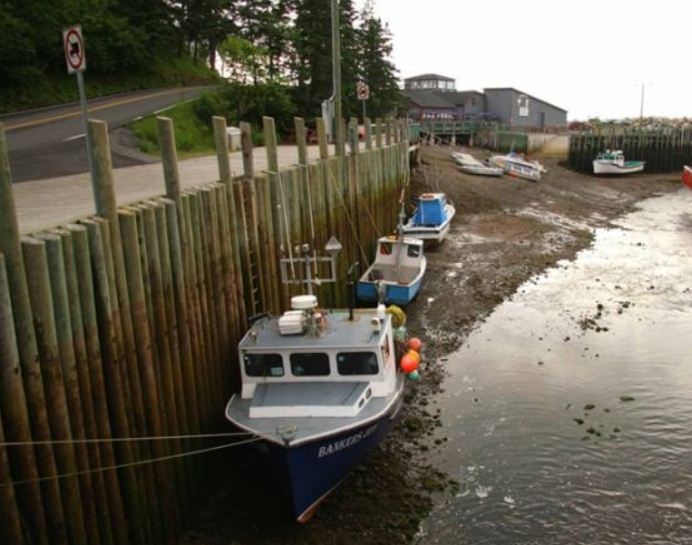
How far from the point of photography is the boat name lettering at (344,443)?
9.00m

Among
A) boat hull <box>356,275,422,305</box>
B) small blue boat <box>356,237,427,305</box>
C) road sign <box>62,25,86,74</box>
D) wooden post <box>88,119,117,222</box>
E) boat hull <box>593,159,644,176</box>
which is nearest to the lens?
road sign <box>62,25,86,74</box>

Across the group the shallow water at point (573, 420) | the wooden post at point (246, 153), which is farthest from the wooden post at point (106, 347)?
the wooden post at point (246, 153)

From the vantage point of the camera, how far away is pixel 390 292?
18.5 m

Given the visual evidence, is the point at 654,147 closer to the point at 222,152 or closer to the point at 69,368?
the point at 222,152

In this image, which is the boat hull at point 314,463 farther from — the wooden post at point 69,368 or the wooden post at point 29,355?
the wooden post at point 29,355

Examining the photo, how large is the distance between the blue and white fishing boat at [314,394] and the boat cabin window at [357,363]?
0.02 metres

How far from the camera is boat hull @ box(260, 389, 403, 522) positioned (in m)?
8.71

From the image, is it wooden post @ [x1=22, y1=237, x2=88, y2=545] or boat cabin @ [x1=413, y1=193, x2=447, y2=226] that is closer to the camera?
wooden post @ [x1=22, y1=237, x2=88, y2=545]

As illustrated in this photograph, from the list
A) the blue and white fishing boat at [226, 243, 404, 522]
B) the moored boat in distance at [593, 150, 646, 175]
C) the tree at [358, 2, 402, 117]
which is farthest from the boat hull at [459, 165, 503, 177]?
the blue and white fishing boat at [226, 243, 404, 522]

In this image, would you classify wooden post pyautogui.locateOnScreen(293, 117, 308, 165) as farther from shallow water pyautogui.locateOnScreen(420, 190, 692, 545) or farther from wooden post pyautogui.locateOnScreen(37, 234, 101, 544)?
wooden post pyautogui.locateOnScreen(37, 234, 101, 544)

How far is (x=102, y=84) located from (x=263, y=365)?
34.1 meters

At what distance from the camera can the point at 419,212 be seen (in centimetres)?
2616

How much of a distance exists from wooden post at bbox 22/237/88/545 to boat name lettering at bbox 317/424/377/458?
3.28 m

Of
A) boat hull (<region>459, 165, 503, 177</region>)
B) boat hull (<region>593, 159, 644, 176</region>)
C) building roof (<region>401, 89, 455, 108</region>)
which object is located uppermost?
building roof (<region>401, 89, 455, 108</region>)
